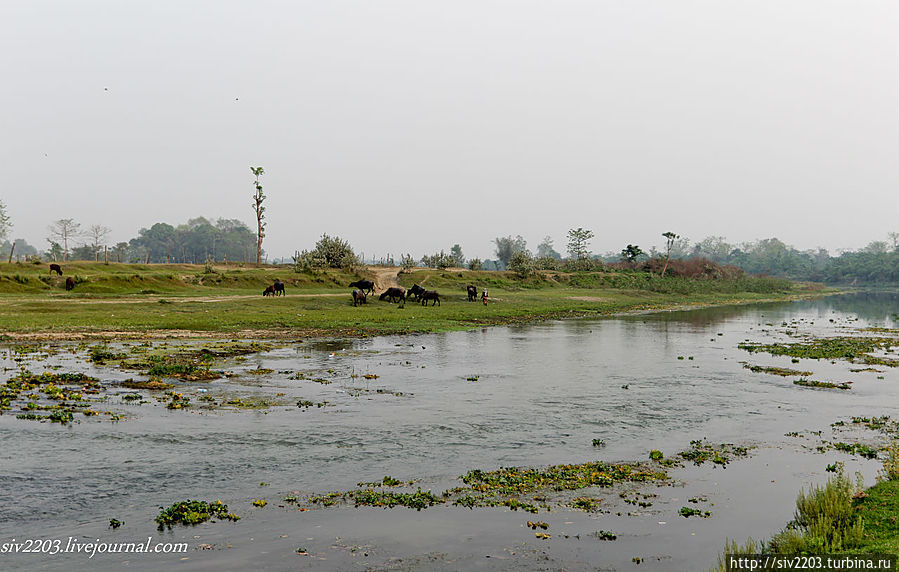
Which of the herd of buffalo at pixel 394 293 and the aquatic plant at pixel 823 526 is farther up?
the herd of buffalo at pixel 394 293

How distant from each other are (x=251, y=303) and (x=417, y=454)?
34415 millimetres

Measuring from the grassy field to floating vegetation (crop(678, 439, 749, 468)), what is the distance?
24.2 m

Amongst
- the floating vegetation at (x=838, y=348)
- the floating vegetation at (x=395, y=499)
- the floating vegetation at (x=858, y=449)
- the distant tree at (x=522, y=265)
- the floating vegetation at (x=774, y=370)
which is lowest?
the floating vegetation at (x=858, y=449)

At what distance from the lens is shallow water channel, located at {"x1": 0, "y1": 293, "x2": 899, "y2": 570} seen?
31.4ft

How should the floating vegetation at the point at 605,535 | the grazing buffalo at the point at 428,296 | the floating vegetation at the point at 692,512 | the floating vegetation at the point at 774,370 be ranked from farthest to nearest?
the grazing buffalo at the point at 428,296
the floating vegetation at the point at 774,370
the floating vegetation at the point at 692,512
the floating vegetation at the point at 605,535

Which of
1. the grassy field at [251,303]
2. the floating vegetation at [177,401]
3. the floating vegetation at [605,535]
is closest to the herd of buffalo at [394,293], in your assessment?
the grassy field at [251,303]

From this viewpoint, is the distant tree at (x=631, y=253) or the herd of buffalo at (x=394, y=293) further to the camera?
the distant tree at (x=631, y=253)

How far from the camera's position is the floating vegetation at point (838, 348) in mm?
29719

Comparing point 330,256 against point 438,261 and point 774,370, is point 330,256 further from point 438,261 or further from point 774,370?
point 774,370

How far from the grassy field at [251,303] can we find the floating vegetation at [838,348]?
18702 mm

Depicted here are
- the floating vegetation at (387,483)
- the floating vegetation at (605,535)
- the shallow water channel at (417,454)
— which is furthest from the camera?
the floating vegetation at (387,483)

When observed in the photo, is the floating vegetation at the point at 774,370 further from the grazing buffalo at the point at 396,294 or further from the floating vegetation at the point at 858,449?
the grazing buffalo at the point at 396,294

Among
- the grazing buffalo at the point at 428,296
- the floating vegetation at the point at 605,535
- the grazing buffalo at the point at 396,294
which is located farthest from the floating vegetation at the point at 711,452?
the grazing buffalo at the point at 396,294

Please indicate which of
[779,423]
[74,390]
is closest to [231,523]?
[74,390]
